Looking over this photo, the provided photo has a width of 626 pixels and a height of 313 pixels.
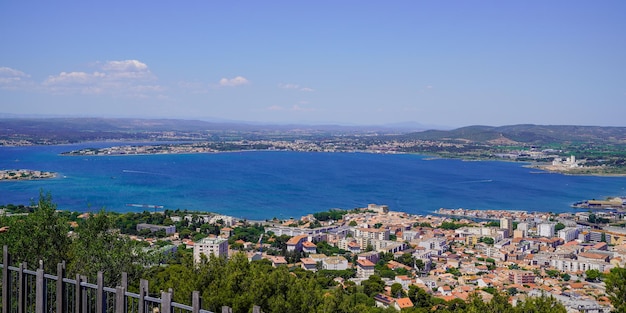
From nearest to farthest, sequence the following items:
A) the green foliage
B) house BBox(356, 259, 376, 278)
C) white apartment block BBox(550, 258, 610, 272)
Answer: house BBox(356, 259, 376, 278)
white apartment block BBox(550, 258, 610, 272)
the green foliage

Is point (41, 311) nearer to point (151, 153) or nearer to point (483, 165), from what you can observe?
point (483, 165)

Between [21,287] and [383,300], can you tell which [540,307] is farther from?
[383,300]

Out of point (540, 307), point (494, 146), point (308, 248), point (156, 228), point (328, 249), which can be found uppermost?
point (540, 307)

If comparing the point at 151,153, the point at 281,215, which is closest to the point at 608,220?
the point at 281,215

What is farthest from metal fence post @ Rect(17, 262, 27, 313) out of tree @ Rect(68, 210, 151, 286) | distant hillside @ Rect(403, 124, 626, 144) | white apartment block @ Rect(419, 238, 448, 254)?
distant hillside @ Rect(403, 124, 626, 144)

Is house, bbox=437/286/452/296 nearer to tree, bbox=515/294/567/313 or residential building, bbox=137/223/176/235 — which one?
tree, bbox=515/294/567/313

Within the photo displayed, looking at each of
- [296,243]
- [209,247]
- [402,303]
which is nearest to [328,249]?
[296,243]
